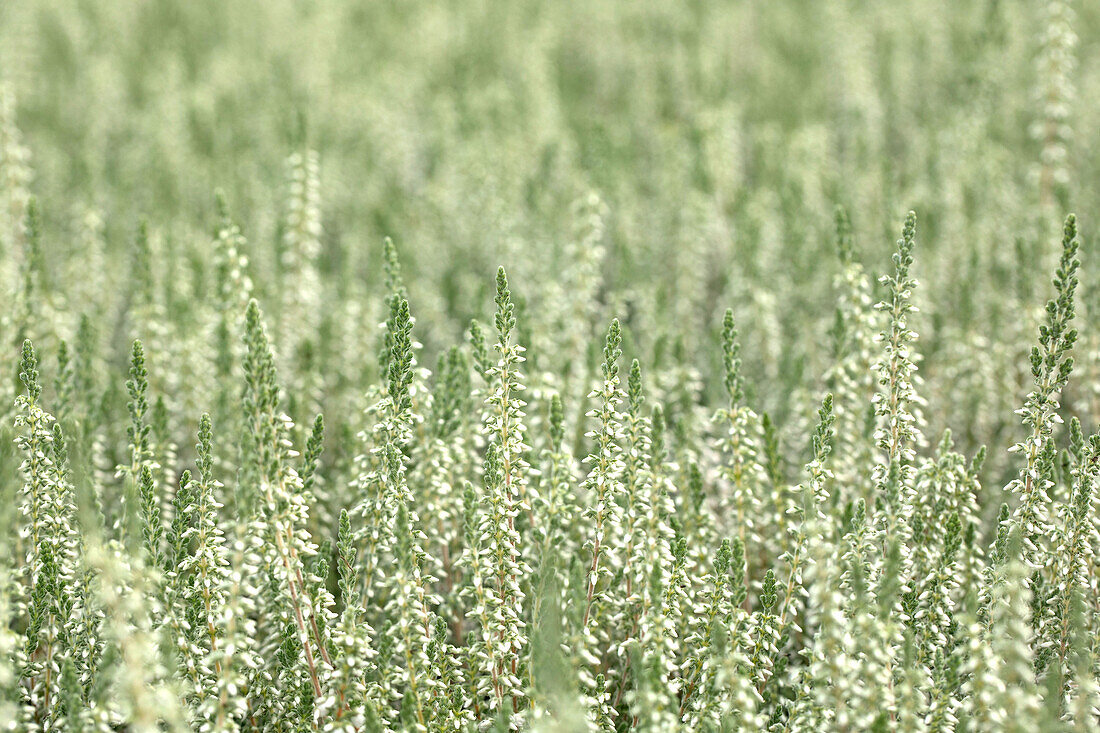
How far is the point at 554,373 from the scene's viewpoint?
9844 millimetres

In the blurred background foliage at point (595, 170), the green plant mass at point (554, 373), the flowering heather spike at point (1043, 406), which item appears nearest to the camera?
the green plant mass at point (554, 373)

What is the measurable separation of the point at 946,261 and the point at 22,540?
11376 mm

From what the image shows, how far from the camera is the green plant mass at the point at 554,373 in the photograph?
238 inches

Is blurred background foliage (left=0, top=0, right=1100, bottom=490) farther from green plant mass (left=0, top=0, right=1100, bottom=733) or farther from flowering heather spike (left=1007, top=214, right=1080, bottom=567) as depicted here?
flowering heather spike (left=1007, top=214, right=1080, bottom=567)

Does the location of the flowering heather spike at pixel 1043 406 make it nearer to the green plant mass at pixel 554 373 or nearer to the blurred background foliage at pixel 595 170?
the green plant mass at pixel 554 373

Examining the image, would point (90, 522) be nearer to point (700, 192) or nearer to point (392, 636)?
point (392, 636)

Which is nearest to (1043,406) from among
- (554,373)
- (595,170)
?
(554,373)

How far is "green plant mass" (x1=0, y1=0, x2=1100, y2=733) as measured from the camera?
6.05 meters

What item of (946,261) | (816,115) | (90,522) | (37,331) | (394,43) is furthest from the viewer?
(394,43)

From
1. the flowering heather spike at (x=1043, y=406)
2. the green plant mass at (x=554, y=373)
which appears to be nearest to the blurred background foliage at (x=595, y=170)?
the green plant mass at (x=554, y=373)

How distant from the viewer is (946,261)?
38.8 feet

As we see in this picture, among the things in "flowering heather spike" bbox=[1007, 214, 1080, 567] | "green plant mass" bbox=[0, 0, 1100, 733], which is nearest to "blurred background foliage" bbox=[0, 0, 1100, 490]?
"green plant mass" bbox=[0, 0, 1100, 733]

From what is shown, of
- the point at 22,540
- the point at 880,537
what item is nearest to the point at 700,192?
the point at 880,537

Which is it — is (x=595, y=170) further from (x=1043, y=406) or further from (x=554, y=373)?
(x=1043, y=406)
